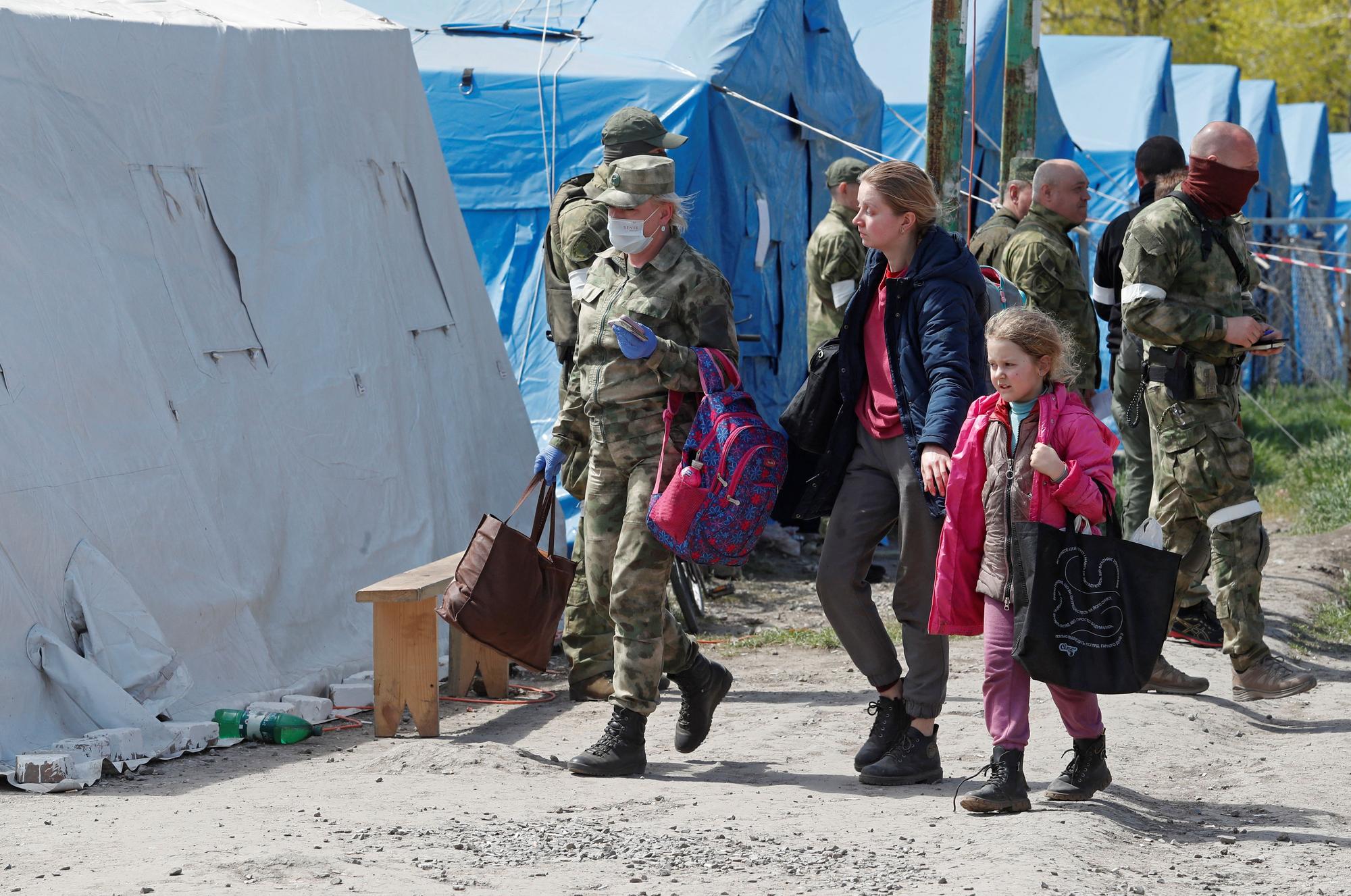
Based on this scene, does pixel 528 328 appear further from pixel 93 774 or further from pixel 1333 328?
pixel 1333 328

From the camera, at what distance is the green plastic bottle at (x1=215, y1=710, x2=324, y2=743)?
5.77 m

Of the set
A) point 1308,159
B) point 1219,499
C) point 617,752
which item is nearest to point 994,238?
point 1219,499

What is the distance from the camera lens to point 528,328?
9.76m

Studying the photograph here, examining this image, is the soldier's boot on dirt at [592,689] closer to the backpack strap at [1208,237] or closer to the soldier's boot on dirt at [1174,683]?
the soldier's boot on dirt at [1174,683]

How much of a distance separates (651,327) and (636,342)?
19 centimetres

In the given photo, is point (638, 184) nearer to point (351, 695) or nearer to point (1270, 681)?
point (351, 695)

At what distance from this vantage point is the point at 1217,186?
19.9 ft

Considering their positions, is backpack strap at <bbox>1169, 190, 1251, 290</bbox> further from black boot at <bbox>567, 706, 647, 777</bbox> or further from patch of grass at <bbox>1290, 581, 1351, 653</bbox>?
black boot at <bbox>567, 706, 647, 777</bbox>

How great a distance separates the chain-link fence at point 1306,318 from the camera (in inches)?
803

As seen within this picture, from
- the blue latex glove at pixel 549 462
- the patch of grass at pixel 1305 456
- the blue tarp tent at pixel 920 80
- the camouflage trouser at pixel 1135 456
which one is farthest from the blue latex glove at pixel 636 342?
the blue tarp tent at pixel 920 80

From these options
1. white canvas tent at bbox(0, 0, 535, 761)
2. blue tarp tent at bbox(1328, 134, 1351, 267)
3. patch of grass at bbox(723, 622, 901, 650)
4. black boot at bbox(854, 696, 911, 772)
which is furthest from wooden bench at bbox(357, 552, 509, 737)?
blue tarp tent at bbox(1328, 134, 1351, 267)

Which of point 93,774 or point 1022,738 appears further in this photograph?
point 93,774

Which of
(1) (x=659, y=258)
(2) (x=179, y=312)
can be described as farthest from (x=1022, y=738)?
(2) (x=179, y=312)

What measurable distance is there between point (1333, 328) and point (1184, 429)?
16682 mm
